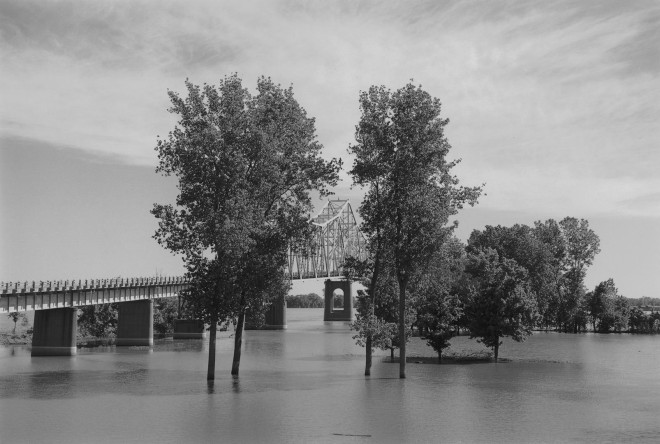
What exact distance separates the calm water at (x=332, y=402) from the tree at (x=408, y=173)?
9943 mm

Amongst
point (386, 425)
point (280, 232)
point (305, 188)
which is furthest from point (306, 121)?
point (386, 425)

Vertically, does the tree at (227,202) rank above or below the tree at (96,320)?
above

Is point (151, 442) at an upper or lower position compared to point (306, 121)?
lower

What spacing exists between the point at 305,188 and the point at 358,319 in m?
12.0

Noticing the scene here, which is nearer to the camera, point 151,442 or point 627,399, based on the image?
point 151,442

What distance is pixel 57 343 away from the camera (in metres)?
91.8

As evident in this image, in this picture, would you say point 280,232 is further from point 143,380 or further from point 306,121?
point 143,380

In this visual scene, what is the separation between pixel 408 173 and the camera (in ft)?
173

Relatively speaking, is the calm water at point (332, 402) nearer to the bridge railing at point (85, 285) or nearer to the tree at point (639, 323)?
the bridge railing at point (85, 285)

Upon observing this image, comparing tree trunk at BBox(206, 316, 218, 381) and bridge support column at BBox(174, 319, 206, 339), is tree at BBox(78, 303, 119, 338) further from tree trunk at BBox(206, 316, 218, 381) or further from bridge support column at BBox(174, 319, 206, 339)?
tree trunk at BBox(206, 316, 218, 381)

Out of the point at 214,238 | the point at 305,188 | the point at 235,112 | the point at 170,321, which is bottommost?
the point at 170,321

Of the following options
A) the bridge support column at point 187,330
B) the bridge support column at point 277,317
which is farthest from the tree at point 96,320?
the bridge support column at point 277,317

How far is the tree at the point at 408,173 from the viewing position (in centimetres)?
5238

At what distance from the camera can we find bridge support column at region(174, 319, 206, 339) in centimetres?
13812
